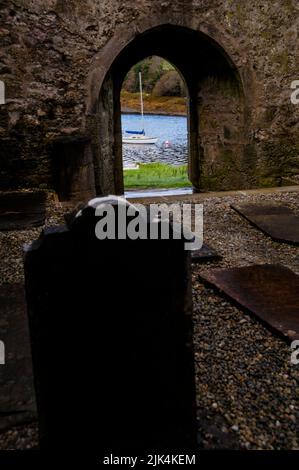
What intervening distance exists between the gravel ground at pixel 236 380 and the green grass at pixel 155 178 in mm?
5602

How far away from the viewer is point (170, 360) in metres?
1.41

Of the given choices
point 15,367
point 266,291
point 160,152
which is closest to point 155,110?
point 160,152

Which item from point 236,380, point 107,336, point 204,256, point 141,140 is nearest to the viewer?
point 107,336

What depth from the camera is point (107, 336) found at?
53.4 inches

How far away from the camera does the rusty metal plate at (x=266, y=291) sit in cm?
237

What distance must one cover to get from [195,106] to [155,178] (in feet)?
9.83

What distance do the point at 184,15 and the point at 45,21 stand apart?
1.78 m

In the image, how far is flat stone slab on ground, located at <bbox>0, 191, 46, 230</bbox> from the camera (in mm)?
4180

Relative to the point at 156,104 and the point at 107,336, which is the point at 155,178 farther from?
the point at 156,104

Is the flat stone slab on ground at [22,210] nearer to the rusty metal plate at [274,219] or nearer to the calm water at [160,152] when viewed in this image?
the rusty metal plate at [274,219]

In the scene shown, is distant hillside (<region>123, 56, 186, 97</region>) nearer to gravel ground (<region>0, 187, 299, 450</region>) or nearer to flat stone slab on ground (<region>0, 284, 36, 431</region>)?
gravel ground (<region>0, 187, 299, 450</region>)

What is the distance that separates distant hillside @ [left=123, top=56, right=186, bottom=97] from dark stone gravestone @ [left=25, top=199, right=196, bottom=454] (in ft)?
134

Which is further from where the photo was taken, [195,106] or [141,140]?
[141,140]

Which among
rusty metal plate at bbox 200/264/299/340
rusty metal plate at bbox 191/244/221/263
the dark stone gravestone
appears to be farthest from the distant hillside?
the dark stone gravestone
